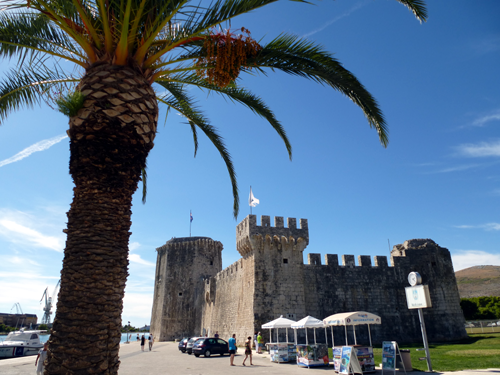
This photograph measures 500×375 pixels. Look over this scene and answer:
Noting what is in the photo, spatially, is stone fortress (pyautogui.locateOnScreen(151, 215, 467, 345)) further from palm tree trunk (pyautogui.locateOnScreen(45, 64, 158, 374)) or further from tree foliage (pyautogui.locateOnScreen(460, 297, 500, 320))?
tree foliage (pyautogui.locateOnScreen(460, 297, 500, 320))

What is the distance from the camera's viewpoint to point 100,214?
448 centimetres

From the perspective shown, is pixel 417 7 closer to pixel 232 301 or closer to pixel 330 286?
pixel 330 286

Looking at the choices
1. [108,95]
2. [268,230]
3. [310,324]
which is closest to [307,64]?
[108,95]

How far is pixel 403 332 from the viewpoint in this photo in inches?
800

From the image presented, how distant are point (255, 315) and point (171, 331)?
2040cm

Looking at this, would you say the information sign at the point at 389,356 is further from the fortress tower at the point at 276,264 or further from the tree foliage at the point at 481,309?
the tree foliage at the point at 481,309

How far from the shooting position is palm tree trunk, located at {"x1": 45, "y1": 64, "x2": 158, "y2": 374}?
4.01 meters

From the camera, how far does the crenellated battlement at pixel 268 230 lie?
787 inches

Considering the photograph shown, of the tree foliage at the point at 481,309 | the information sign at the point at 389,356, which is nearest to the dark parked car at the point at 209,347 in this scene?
the information sign at the point at 389,356

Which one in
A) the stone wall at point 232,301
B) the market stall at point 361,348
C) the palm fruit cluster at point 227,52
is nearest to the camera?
the palm fruit cluster at point 227,52

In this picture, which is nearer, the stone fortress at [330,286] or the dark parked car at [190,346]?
the dark parked car at [190,346]

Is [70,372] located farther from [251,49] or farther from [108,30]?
[251,49]

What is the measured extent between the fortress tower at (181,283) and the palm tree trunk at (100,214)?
3070 centimetres

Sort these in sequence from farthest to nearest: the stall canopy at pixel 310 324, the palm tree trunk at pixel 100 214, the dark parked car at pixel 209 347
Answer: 1. the dark parked car at pixel 209 347
2. the stall canopy at pixel 310 324
3. the palm tree trunk at pixel 100 214
